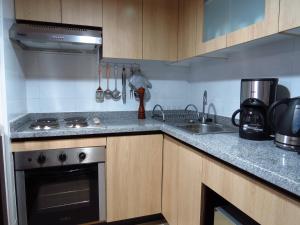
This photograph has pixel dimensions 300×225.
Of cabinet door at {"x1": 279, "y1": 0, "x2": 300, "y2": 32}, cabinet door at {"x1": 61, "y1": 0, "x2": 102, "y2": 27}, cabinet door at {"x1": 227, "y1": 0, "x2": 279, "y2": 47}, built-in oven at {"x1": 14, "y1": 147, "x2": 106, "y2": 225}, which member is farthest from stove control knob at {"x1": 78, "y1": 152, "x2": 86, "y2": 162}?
cabinet door at {"x1": 279, "y1": 0, "x2": 300, "y2": 32}

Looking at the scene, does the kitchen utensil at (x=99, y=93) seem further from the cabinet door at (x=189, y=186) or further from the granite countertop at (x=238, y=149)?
the cabinet door at (x=189, y=186)

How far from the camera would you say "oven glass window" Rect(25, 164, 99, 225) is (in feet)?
4.88

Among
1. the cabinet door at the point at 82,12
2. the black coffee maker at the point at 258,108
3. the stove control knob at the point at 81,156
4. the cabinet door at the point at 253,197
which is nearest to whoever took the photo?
the cabinet door at the point at 253,197

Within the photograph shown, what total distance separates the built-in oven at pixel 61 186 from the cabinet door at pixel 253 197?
34.4 inches

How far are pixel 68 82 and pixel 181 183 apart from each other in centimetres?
134

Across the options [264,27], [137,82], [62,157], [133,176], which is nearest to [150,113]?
[137,82]

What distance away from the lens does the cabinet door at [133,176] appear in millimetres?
1610

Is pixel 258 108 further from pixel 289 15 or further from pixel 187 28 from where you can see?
pixel 187 28

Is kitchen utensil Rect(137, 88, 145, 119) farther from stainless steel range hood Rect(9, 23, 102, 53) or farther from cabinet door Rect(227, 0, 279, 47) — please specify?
cabinet door Rect(227, 0, 279, 47)

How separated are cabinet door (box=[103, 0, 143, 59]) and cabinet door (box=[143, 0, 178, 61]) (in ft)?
0.18

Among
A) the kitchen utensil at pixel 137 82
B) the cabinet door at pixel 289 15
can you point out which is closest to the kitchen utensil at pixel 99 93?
the kitchen utensil at pixel 137 82

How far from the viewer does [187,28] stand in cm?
178

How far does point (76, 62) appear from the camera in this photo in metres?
1.97

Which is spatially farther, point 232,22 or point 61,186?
point 61,186
